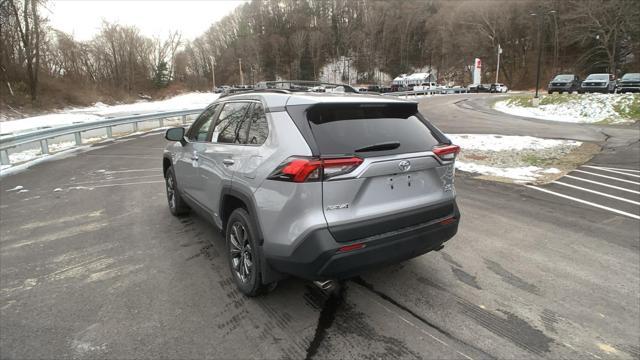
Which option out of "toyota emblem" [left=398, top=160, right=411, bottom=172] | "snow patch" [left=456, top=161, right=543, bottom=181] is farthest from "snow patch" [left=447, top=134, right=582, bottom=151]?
"toyota emblem" [left=398, top=160, right=411, bottom=172]

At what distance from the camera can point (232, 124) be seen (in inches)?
148

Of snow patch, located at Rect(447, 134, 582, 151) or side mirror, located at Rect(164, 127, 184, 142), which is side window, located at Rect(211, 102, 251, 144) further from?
A: snow patch, located at Rect(447, 134, 582, 151)

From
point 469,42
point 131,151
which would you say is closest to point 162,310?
point 131,151

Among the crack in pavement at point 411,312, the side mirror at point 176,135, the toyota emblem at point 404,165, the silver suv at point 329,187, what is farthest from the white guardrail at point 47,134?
the toyota emblem at point 404,165

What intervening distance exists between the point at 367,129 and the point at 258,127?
3.04 feet

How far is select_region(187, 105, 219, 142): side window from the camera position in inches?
172

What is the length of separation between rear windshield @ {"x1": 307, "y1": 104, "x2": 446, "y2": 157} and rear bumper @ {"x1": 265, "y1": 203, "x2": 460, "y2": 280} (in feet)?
2.04

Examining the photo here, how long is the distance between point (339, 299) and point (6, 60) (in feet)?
148

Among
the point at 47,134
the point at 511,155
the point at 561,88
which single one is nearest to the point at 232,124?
the point at 511,155

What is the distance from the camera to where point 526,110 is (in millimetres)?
23469

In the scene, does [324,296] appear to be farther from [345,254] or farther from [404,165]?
[404,165]

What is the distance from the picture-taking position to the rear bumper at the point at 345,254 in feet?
8.67

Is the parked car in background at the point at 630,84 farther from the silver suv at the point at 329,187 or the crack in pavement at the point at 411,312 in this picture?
→ the crack in pavement at the point at 411,312

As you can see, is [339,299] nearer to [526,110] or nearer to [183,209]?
[183,209]
